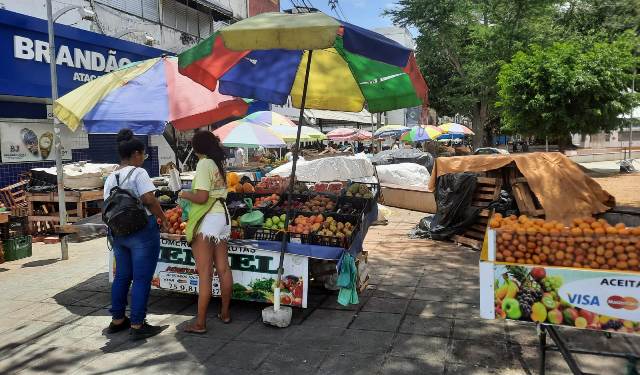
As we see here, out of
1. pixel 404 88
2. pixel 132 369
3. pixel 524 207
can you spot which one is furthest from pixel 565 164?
pixel 132 369

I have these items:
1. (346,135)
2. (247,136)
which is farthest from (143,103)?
(346,135)

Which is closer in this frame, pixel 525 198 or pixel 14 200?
pixel 525 198

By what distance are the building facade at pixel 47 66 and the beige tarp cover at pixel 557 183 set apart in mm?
8308

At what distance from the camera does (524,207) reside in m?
7.24

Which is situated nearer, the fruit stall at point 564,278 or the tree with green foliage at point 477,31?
the fruit stall at point 564,278

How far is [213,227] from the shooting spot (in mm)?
4289

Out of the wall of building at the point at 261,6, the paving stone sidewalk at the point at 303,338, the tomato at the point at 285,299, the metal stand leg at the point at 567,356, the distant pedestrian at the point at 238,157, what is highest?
the wall of building at the point at 261,6

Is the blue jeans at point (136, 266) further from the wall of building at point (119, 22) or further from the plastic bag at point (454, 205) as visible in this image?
the wall of building at point (119, 22)

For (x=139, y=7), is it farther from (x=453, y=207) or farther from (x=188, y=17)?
(x=453, y=207)

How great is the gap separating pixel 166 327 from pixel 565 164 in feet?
19.7

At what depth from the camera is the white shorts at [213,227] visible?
4277 millimetres

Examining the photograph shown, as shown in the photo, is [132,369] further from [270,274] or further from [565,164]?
[565,164]

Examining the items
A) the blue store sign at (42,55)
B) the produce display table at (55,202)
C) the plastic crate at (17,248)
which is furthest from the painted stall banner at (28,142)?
the plastic crate at (17,248)

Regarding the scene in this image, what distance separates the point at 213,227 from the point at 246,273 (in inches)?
30.7
